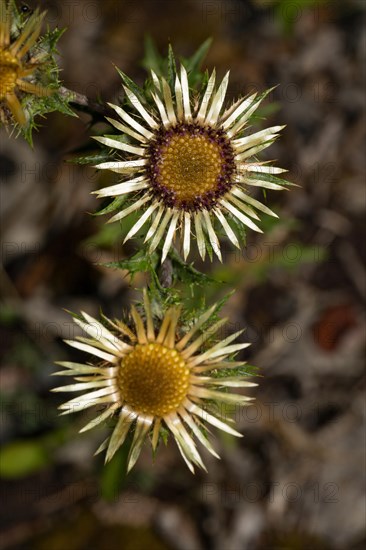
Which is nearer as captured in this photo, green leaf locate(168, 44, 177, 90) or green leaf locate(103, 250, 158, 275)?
green leaf locate(168, 44, 177, 90)

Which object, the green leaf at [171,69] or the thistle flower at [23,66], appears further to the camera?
the green leaf at [171,69]

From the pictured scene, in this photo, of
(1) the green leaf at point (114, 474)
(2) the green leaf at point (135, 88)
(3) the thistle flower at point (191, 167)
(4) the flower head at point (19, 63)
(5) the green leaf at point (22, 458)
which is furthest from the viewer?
(5) the green leaf at point (22, 458)

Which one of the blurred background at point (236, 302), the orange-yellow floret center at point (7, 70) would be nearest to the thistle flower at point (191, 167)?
the orange-yellow floret center at point (7, 70)

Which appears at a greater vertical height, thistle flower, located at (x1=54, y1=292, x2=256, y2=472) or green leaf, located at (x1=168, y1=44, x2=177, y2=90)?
green leaf, located at (x1=168, y1=44, x2=177, y2=90)

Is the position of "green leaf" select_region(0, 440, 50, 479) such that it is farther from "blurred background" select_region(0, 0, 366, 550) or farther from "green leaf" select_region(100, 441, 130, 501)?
"green leaf" select_region(100, 441, 130, 501)

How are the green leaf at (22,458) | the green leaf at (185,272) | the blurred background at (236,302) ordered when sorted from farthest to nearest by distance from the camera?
the blurred background at (236,302), the green leaf at (22,458), the green leaf at (185,272)

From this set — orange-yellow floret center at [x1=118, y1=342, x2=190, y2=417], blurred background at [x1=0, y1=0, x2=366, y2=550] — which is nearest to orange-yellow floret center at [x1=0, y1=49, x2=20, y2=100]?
orange-yellow floret center at [x1=118, y1=342, x2=190, y2=417]

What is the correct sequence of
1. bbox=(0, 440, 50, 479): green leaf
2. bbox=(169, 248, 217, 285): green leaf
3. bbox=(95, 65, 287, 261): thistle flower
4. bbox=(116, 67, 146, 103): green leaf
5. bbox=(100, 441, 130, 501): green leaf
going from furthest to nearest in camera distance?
bbox=(0, 440, 50, 479): green leaf
bbox=(100, 441, 130, 501): green leaf
bbox=(169, 248, 217, 285): green leaf
bbox=(95, 65, 287, 261): thistle flower
bbox=(116, 67, 146, 103): green leaf

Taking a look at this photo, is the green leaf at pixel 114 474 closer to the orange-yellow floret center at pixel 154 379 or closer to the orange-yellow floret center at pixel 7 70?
the orange-yellow floret center at pixel 154 379
